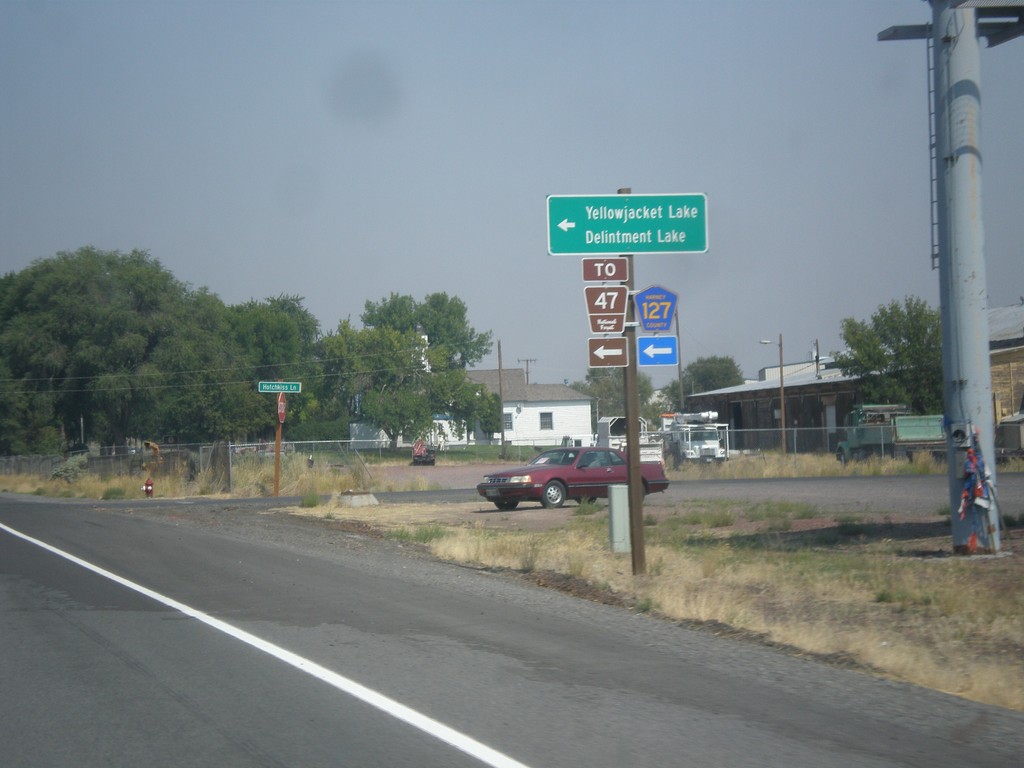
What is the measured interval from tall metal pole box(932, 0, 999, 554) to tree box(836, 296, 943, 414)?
37.3m

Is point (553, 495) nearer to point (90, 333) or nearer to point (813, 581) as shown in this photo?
point (813, 581)

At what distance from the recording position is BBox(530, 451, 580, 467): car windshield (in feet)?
91.1

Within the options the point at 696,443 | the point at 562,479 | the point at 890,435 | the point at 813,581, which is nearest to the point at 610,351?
the point at 813,581

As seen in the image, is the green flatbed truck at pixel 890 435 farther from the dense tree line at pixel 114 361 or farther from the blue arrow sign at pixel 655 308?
the dense tree line at pixel 114 361

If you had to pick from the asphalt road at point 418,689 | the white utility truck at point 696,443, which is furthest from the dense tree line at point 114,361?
the asphalt road at point 418,689

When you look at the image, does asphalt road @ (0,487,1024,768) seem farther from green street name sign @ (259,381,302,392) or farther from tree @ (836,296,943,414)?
tree @ (836,296,943,414)

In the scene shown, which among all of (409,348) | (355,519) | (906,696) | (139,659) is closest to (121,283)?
(409,348)

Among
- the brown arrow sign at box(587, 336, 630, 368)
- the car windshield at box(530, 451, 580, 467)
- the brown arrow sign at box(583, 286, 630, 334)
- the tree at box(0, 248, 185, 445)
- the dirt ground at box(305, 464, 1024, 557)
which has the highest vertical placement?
the tree at box(0, 248, 185, 445)

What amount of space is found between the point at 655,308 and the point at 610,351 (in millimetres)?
1047

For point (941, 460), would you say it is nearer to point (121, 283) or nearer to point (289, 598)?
point (289, 598)

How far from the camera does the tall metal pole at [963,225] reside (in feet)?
48.3

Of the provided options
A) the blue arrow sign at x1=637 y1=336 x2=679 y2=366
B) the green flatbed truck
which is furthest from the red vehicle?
the green flatbed truck

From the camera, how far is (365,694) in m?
7.31

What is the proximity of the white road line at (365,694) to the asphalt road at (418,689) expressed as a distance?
2 cm
